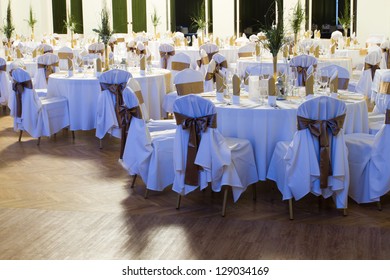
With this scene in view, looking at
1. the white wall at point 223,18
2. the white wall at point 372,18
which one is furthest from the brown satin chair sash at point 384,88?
the white wall at point 223,18

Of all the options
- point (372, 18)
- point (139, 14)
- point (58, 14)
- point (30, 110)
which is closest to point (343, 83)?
point (30, 110)

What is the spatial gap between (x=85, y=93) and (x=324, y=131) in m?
4.22

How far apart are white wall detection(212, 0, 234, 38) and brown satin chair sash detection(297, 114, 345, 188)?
1424 cm

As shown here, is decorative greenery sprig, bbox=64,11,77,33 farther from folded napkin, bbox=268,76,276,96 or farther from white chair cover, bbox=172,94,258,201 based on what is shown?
white chair cover, bbox=172,94,258,201

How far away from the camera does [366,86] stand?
34.0 feet

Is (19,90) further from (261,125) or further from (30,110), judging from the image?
(261,125)

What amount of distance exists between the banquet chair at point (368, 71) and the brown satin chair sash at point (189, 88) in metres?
3.23

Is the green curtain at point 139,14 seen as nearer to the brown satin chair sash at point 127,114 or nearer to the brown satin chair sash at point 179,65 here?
the brown satin chair sash at point 179,65

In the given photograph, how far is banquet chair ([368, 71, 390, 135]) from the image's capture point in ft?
22.2

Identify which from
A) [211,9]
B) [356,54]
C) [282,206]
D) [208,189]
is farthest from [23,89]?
[211,9]

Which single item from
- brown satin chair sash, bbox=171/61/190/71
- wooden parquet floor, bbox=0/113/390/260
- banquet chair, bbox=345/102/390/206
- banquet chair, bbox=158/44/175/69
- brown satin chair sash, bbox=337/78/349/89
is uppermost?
banquet chair, bbox=158/44/175/69

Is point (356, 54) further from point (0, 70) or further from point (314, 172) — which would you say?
point (314, 172)

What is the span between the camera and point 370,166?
223 inches

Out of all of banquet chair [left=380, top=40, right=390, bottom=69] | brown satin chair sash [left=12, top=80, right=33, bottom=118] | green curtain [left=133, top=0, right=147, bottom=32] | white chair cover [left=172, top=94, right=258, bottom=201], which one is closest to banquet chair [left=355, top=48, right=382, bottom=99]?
banquet chair [left=380, top=40, right=390, bottom=69]
